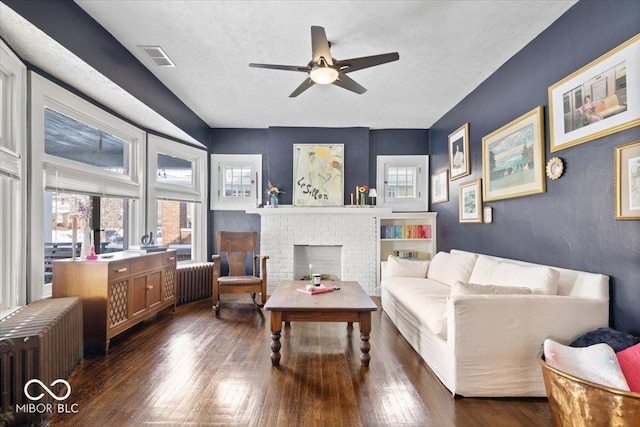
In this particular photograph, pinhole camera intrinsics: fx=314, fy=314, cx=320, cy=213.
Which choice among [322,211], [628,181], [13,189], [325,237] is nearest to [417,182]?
[322,211]

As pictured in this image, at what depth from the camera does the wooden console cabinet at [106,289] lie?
275 centimetres

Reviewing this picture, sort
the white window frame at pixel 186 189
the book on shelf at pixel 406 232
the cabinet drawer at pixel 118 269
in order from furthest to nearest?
the book on shelf at pixel 406 232 < the white window frame at pixel 186 189 < the cabinet drawer at pixel 118 269

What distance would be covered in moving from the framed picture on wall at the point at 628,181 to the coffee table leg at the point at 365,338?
1.86 meters

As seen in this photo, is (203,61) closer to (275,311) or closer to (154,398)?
(275,311)

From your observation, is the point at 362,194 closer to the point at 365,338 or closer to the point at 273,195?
the point at 273,195

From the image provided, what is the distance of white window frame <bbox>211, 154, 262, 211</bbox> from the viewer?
548cm

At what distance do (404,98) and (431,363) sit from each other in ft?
10.4

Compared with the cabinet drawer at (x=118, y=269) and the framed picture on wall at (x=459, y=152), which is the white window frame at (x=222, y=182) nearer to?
the cabinet drawer at (x=118, y=269)

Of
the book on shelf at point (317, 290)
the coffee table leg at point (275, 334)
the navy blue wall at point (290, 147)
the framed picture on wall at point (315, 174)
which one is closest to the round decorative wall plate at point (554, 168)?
the book on shelf at point (317, 290)

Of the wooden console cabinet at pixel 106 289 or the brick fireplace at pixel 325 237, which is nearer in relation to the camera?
the wooden console cabinet at pixel 106 289

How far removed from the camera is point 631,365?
1.68 m

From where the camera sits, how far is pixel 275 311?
2656 millimetres

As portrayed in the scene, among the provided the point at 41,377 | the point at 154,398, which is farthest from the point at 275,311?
the point at 41,377

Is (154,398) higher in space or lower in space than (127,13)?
lower
